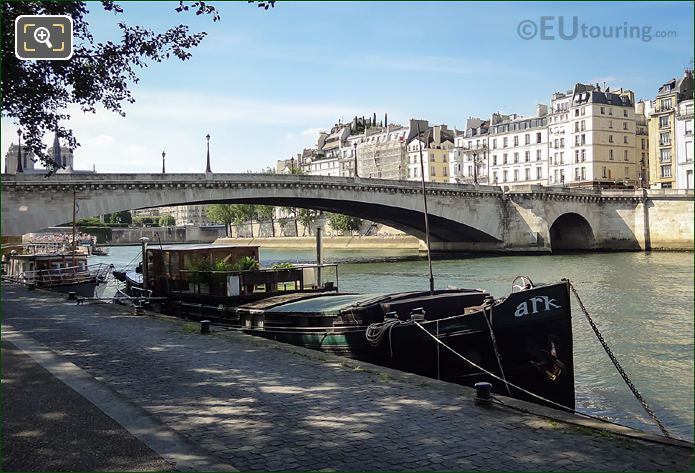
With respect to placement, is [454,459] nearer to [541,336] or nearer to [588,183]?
[541,336]

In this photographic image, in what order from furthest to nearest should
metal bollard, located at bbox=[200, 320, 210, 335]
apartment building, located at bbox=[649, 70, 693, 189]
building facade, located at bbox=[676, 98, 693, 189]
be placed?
apartment building, located at bbox=[649, 70, 693, 189] < building facade, located at bbox=[676, 98, 693, 189] < metal bollard, located at bbox=[200, 320, 210, 335]

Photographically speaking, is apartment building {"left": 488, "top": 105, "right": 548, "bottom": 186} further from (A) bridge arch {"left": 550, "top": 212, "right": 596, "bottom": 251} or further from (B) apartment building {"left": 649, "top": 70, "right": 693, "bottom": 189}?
(A) bridge arch {"left": 550, "top": 212, "right": 596, "bottom": 251}

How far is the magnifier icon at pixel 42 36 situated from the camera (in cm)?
726

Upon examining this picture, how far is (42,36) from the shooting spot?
7.32m

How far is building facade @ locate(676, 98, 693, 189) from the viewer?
2532 inches

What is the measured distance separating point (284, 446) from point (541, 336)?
6294mm

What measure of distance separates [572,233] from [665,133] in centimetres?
1738

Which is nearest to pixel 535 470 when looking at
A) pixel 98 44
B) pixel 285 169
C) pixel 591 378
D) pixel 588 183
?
pixel 591 378

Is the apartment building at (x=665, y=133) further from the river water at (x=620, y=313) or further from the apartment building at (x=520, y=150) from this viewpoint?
the river water at (x=620, y=313)

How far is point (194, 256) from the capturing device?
17.9 metres

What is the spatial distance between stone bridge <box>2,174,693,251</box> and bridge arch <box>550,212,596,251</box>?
0.09 metres

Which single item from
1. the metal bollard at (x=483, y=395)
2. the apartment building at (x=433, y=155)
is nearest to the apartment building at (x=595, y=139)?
the apartment building at (x=433, y=155)

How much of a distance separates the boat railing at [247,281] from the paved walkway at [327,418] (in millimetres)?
4746

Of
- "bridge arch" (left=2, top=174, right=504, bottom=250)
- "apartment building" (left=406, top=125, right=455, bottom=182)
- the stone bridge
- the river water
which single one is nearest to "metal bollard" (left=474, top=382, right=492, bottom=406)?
the river water
